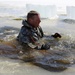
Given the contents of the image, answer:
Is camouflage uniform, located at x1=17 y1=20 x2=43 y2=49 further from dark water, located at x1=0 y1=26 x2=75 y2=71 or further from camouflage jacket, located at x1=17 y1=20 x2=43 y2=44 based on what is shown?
dark water, located at x1=0 y1=26 x2=75 y2=71

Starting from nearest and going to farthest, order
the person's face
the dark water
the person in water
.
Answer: the dark water → the person in water → the person's face

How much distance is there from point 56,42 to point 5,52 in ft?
3.86

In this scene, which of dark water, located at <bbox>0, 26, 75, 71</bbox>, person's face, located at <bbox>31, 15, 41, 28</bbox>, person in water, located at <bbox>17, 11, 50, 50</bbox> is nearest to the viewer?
dark water, located at <bbox>0, 26, 75, 71</bbox>

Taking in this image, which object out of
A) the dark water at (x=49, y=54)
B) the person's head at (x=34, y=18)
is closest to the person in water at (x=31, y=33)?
the person's head at (x=34, y=18)

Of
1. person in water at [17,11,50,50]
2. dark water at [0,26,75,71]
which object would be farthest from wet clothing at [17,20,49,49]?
dark water at [0,26,75,71]

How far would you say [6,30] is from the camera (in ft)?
21.3

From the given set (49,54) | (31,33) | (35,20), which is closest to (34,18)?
(35,20)

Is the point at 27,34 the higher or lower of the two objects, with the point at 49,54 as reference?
higher

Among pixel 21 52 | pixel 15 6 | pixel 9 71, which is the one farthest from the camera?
pixel 15 6

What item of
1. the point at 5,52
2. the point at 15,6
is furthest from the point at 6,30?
the point at 15,6

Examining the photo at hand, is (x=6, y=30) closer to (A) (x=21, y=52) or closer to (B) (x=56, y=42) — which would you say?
(B) (x=56, y=42)

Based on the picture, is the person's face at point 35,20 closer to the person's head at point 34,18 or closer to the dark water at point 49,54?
the person's head at point 34,18

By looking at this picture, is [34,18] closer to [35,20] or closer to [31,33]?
[35,20]

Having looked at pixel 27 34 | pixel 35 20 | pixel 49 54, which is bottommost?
pixel 49 54
